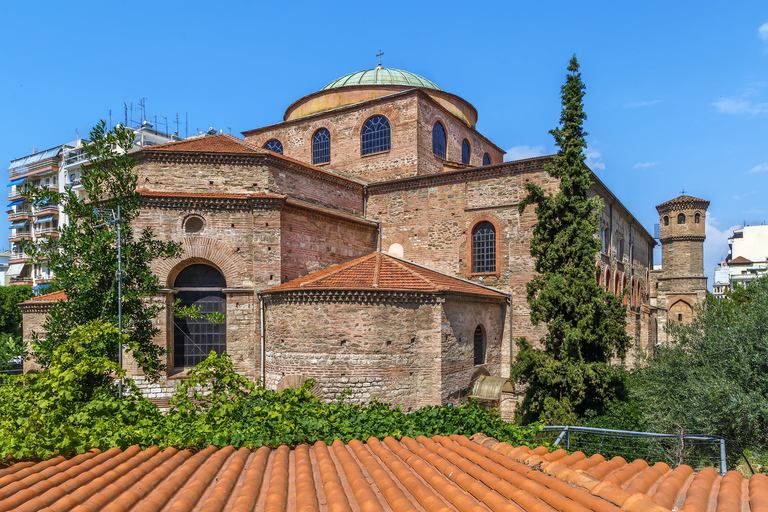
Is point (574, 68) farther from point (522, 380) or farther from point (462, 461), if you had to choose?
point (462, 461)

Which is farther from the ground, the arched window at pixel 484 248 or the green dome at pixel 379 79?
the green dome at pixel 379 79

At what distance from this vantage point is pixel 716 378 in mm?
9633

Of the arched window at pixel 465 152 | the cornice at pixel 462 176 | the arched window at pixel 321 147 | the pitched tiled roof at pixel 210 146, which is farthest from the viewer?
the arched window at pixel 465 152

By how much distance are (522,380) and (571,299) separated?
2.47m

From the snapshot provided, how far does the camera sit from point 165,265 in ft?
41.3

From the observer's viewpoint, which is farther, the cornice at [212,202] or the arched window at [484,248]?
the arched window at [484,248]

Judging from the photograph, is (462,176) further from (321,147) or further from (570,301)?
(321,147)

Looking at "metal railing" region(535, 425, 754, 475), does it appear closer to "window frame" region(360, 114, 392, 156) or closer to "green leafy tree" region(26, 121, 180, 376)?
"green leafy tree" region(26, 121, 180, 376)

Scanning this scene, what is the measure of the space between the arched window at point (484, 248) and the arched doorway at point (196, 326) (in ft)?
25.2

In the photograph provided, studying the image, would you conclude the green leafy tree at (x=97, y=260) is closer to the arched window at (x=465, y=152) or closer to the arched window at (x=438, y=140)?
the arched window at (x=438, y=140)

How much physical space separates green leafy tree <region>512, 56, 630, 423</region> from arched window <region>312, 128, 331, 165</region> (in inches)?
383

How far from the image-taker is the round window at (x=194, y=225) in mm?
13016

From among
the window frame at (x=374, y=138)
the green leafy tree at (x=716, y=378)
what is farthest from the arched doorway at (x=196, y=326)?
the green leafy tree at (x=716, y=378)

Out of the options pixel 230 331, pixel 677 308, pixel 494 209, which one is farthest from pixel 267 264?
pixel 677 308
